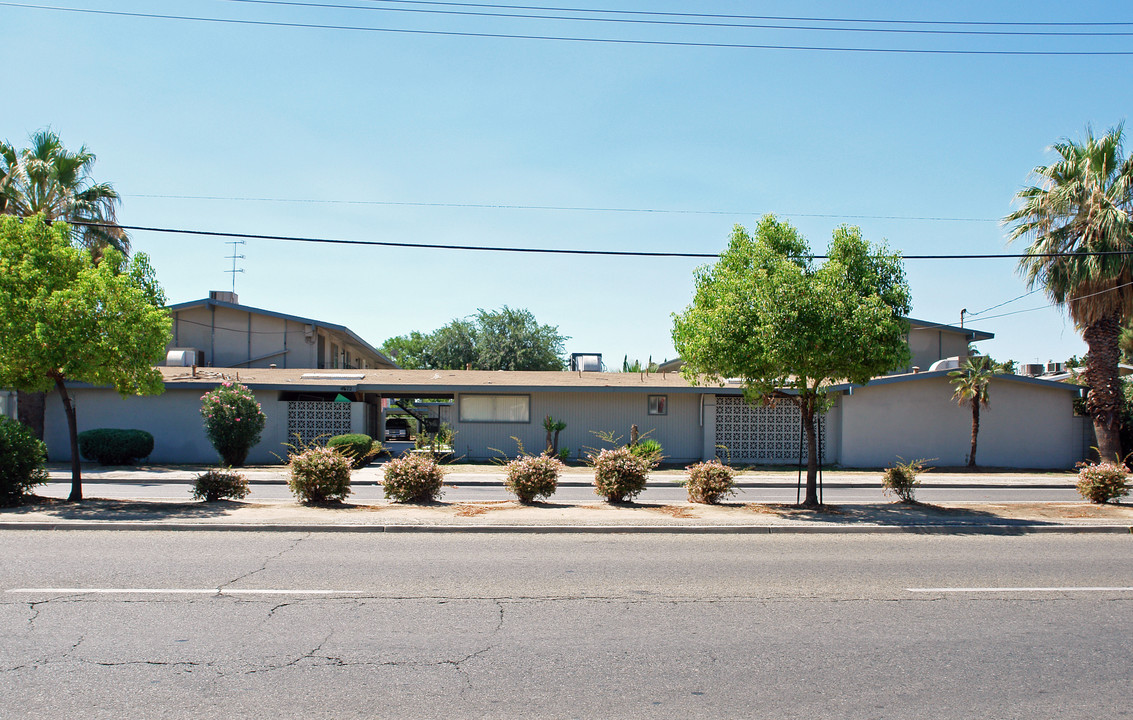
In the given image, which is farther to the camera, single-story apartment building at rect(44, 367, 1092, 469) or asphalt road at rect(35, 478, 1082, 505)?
single-story apartment building at rect(44, 367, 1092, 469)

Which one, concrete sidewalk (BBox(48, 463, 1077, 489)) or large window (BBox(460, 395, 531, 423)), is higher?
large window (BBox(460, 395, 531, 423))

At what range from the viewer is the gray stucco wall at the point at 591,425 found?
87.2ft

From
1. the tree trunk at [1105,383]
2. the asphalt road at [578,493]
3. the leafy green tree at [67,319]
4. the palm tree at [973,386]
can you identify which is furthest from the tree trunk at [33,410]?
the tree trunk at [1105,383]

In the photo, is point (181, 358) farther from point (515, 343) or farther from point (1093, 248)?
point (1093, 248)

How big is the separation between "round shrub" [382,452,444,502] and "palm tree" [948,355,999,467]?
755 inches

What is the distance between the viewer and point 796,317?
1215 centimetres

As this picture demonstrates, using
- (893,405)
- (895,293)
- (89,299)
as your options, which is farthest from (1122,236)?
(89,299)

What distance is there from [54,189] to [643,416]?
1987 cm

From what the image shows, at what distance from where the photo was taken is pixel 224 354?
31.9m

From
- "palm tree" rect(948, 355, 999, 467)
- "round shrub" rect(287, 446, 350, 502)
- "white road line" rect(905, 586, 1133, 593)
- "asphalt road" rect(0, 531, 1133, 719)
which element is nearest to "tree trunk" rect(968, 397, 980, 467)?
"palm tree" rect(948, 355, 999, 467)

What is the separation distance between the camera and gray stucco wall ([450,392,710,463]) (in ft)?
87.2

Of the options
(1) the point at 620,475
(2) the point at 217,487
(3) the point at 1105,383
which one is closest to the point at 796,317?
(1) the point at 620,475

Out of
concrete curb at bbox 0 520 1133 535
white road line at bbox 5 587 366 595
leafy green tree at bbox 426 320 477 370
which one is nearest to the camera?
white road line at bbox 5 587 366 595

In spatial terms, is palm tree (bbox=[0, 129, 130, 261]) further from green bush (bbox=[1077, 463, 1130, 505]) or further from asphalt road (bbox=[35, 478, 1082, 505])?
green bush (bbox=[1077, 463, 1130, 505])
